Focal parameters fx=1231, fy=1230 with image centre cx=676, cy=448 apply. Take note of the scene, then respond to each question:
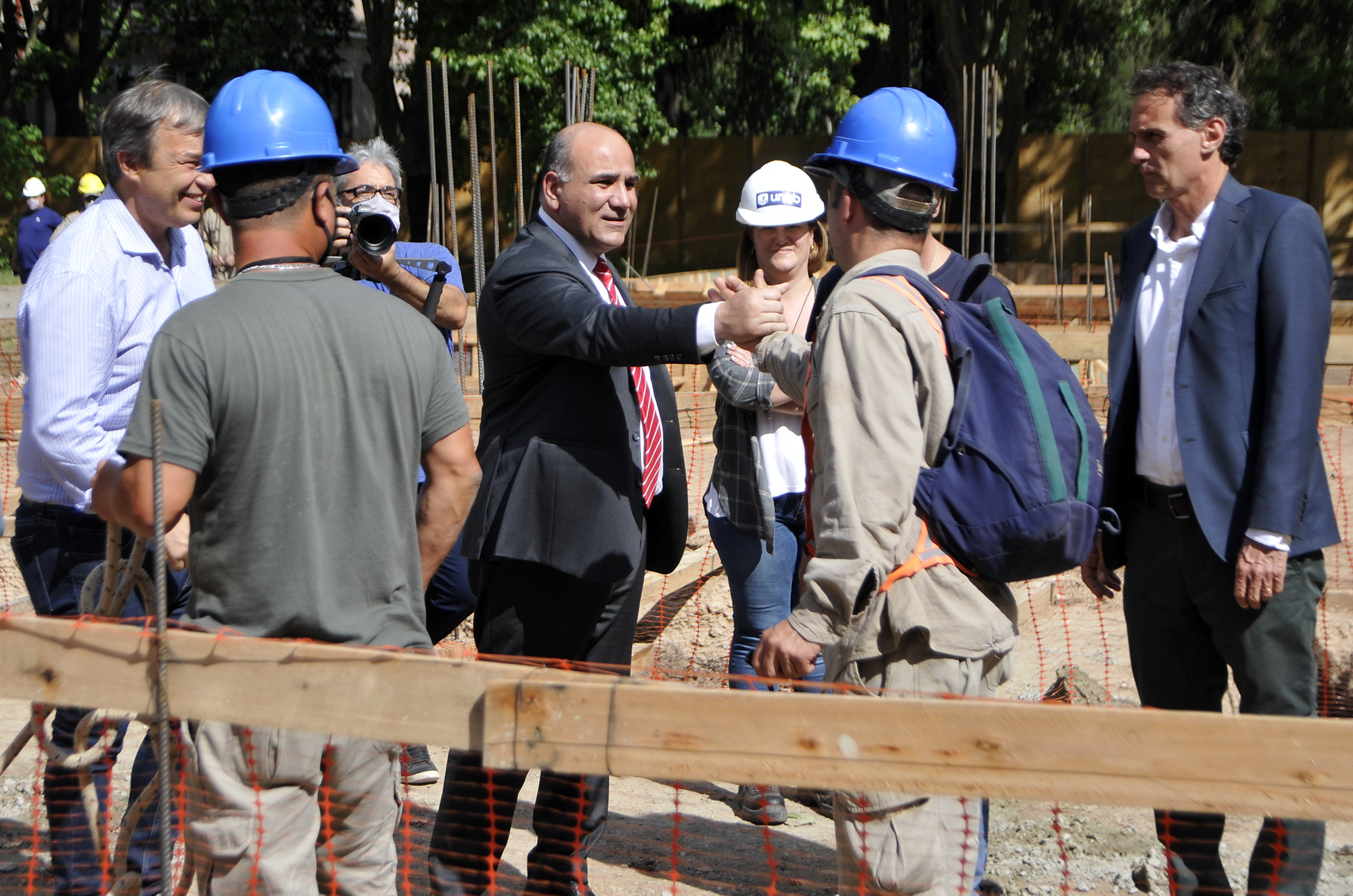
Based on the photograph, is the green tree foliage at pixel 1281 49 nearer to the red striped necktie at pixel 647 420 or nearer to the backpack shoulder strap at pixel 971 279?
the backpack shoulder strap at pixel 971 279

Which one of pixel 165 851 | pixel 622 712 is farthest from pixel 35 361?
pixel 622 712

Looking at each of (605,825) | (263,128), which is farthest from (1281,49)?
(263,128)

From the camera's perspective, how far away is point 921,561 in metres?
2.37

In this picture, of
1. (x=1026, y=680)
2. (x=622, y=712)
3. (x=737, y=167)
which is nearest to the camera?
(x=622, y=712)

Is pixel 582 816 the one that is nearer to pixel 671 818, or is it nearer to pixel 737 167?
pixel 671 818

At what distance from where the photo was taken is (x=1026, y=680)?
5668 millimetres

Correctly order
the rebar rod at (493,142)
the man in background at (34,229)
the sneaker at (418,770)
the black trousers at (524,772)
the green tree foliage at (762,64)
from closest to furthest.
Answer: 1. the black trousers at (524,772)
2. the sneaker at (418,770)
3. the rebar rod at (493,142)
4. the man in background at (34,229)
5. the green tree foliage at (762,64)

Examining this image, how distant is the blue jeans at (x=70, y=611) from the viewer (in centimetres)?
304

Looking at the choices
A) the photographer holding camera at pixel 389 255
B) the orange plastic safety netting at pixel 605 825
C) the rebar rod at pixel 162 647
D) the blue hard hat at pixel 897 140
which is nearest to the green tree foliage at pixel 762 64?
the orange plastic safety netting at pixel 605 825

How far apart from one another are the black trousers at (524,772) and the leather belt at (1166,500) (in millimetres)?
1320

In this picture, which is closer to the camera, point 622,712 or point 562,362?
point 622,712

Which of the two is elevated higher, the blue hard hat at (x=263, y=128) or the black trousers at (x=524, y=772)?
the blue hard hat at (x=263, y=128)

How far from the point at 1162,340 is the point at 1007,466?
3.38 ft

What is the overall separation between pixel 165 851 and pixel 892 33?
68.0 ft
